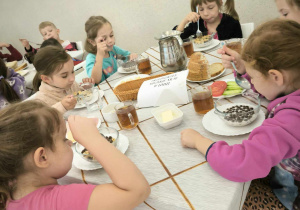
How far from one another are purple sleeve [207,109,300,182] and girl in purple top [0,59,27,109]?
221 cm

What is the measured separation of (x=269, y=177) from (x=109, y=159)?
2.13 ft

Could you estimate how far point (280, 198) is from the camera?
2.84 feet

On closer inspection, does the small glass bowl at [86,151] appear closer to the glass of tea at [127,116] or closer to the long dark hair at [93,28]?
the glass of tea at [127,116]

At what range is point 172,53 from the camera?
1331 mm

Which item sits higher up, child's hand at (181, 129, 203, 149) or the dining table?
child's hand at (181, 129, 203, 149)

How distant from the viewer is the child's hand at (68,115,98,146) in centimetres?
82

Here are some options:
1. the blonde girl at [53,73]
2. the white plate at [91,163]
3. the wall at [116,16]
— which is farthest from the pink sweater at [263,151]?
the wall at [116,16]

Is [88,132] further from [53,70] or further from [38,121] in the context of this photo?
[53,70]

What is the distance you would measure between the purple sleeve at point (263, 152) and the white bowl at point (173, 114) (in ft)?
0.90

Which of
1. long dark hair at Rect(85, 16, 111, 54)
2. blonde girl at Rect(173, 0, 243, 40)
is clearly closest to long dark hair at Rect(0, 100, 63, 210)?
long dark hair at Rect(85, 16, 111, 54)

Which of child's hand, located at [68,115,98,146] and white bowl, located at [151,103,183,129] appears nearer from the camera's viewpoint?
child's hand, located at [68,115,98,146]

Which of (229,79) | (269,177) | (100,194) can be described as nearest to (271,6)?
(229,79)

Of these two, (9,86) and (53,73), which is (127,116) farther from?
(9,86)

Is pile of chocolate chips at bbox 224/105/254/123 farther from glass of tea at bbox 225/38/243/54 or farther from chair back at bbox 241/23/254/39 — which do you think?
chair back at bbox 241/23/254/39
